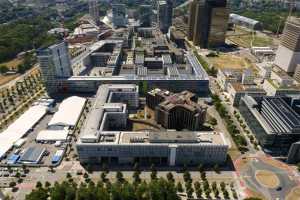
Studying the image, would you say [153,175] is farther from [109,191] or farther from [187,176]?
[109,191]

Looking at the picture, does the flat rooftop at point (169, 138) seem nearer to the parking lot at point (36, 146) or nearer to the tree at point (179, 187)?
the tree at point (179, 187)

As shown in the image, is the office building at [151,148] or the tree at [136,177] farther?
the office building at [151,148]

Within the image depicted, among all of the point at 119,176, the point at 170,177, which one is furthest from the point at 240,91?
the point at 119,176

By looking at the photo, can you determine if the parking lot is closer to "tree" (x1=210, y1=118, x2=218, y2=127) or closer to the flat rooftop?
the flat rooftop

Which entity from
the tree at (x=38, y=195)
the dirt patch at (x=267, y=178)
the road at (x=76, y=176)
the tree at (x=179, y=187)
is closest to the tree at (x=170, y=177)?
the road at (x=76, y=176)

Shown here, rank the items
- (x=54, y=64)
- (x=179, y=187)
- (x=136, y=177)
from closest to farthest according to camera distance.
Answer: (x=179, y=187)
(x=136, y=177)
(x=54, y=64)

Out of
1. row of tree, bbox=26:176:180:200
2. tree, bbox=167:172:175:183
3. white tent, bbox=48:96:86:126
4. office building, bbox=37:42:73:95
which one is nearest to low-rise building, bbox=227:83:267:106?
tree, bbox=167:172:175:183
